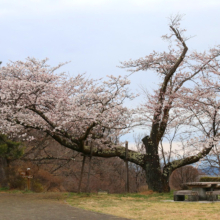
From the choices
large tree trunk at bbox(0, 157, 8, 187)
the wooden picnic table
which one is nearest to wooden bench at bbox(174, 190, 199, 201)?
the wooden picnic table

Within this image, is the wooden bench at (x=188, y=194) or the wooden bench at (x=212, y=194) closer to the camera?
the wooden bench at (x=212, y=194)

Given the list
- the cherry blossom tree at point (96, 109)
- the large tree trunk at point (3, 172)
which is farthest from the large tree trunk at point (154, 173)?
the large tree trunk at point (3, 172)

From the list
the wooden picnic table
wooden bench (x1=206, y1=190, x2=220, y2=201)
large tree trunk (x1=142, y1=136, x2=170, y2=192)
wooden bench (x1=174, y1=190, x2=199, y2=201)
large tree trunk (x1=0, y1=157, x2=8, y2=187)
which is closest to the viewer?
wooden bench (x1=206, y1=190, x2=220, y2=201)

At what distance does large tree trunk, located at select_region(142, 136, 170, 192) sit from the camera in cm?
1634

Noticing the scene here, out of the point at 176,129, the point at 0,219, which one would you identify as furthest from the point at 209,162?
the point at 0,219

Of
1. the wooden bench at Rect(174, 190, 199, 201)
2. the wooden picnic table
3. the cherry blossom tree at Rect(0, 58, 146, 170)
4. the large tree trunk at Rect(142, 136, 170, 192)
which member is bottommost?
the wooden bench at Rect(174, 190, 199, 201)

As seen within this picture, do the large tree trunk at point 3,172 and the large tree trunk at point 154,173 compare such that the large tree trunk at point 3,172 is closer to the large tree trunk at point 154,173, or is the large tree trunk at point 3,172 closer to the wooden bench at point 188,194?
the large tree trunk at point 154,173

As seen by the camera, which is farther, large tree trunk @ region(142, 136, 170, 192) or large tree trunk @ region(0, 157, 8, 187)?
large tree trunk @ region(0, 157, 8, 187)

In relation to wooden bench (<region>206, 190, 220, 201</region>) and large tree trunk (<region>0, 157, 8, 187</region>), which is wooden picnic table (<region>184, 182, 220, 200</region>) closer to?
wooden bench (<region>206, 190, 220, 201</region>)

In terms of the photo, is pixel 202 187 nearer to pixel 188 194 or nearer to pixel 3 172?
pixel 188 194

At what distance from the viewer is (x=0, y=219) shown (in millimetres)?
7254

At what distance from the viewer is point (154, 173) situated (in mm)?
16469

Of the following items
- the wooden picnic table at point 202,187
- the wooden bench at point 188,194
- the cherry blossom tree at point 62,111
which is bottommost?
the wooden bench at point 188,194

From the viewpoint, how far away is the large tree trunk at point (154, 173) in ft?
53.6
